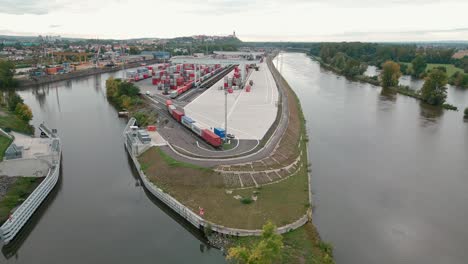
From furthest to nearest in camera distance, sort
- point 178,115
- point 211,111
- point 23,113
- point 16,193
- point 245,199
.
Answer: point 211,111
point 178,115
point 23,113
point 16,193
point 245,199

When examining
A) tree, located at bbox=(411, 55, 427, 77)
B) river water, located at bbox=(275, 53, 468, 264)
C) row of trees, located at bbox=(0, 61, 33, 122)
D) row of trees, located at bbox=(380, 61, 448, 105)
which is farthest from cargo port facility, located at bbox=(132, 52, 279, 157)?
tree, located at bbox=(411, 55, 427, 77)

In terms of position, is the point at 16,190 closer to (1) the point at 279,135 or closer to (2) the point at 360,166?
(1) the point at 279,135

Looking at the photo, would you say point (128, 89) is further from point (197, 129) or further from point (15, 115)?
point (197, 129)

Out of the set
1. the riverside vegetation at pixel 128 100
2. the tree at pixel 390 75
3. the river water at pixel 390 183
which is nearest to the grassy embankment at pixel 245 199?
the river water at pixel 390 183

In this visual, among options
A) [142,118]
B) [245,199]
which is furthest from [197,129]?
[245,199]

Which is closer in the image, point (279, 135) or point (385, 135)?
point (279, 135)

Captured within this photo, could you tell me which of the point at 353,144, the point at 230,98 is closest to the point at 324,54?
the point at 230,98

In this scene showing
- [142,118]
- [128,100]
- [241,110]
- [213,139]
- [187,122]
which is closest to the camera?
[213,139]
